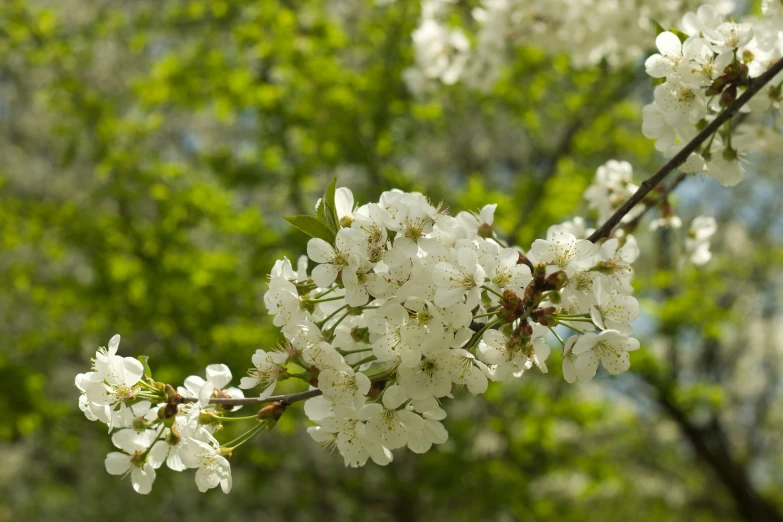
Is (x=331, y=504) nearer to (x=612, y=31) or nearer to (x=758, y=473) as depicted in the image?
(x=612, y=31)

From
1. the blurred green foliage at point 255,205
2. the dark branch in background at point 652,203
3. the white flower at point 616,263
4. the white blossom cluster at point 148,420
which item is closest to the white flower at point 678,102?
the dark branch in background at point 652,203

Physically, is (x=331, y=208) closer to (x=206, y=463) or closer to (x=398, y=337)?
(x=398, y=337)

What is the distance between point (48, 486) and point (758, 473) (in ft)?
43.6

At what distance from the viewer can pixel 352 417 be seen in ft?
4.39

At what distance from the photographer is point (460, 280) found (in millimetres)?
1267

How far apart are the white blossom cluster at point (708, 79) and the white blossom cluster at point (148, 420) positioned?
1.31 m

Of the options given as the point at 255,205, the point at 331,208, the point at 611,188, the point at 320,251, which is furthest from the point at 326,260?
the point at 255,205

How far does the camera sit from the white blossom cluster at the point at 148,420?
1.36 m

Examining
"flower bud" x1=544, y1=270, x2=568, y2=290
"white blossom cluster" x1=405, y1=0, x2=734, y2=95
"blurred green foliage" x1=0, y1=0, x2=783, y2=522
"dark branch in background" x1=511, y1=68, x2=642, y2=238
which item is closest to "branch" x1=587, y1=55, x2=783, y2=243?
"flower bud" x1=544, y1=270, x2=568, y2=290

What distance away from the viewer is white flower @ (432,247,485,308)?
1.24m

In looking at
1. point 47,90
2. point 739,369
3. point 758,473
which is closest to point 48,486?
point 47,90

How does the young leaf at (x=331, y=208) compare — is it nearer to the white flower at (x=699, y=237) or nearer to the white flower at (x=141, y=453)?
the white flower at (x=141, y=453)

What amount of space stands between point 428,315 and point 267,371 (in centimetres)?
40

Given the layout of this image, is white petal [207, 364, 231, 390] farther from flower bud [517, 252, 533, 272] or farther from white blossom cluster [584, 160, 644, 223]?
white blossom cluster [584, 160, 644, 223]
